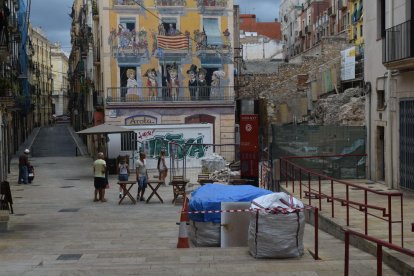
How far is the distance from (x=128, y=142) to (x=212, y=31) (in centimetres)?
937

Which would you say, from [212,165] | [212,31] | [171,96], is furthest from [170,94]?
[212,165]

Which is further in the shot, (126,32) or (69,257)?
(126,32)

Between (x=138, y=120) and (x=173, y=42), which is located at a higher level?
(x=173, y=42)

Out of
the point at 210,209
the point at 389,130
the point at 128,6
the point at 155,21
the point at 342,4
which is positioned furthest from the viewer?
the point at 342,4

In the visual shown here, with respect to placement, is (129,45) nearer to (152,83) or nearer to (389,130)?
(152,83)

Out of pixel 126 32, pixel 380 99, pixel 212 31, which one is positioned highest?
pixel 212 31

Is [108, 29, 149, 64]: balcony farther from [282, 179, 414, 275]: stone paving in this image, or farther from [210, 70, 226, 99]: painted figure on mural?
[282, 179, 414, 275]: stone paving

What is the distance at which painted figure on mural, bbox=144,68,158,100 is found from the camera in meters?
36.5

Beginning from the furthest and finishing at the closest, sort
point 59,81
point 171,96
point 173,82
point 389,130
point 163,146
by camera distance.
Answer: point 59,81, point 173,82, point 171,96, point 163,146, point 389,130

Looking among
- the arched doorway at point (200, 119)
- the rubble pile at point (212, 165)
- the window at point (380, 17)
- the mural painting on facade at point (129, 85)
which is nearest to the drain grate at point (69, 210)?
the rubble pile at point (212, 165)

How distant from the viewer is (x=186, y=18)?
123 ft

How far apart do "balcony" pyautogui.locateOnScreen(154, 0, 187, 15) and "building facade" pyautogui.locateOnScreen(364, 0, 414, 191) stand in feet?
60.5

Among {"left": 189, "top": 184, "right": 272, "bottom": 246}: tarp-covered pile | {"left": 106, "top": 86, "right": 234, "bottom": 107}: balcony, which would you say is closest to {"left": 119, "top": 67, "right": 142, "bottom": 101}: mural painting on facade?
{"left": 106, "top": 86, "right": 234, "bottom": 107}: balcony

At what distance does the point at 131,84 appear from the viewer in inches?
1443
